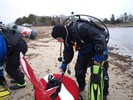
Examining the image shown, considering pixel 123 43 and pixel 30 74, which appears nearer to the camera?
pixel 30 74

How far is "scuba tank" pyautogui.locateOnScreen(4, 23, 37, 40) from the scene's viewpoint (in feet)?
14.4

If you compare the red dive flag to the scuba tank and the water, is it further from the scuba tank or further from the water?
the water

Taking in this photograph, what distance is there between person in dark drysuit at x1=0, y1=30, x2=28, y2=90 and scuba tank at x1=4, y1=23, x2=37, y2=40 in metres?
0.17

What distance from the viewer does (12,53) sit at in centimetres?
480

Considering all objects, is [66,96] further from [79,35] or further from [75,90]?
[79,35]

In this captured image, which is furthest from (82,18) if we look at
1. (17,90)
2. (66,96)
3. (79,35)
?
(17,90)

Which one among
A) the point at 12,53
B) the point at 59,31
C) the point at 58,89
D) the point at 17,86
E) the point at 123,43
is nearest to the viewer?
the point at 59,31

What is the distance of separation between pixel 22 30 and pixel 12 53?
0.67 meters

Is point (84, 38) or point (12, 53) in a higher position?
point (84, 38)

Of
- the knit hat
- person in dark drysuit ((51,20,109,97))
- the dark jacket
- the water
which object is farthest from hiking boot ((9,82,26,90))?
the water

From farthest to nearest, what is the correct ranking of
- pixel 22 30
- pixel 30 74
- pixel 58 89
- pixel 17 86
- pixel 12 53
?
pixel 17 86
pixel 12 53
pixel 22 30
pixel 58 89
pixel 30 74

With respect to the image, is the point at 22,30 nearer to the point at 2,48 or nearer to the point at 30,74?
the point at 2,48

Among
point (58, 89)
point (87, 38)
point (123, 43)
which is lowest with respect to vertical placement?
point (123, 43)

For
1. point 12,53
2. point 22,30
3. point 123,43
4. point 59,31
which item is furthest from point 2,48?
point 123,43
